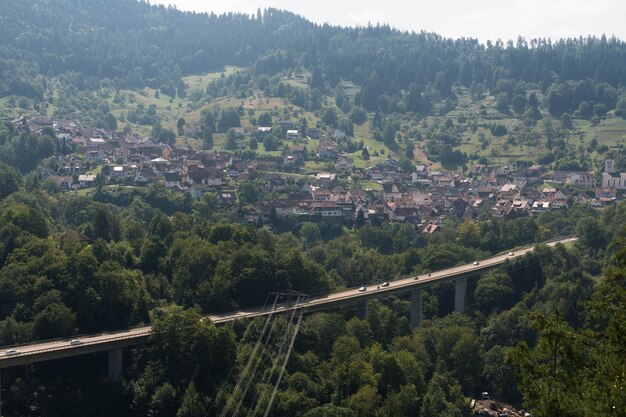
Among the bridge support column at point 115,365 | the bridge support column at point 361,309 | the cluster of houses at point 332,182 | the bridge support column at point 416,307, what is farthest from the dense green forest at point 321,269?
the cluster of houses at point 332,182

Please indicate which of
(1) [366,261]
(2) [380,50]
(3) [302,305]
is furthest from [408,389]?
(2) [380,50]

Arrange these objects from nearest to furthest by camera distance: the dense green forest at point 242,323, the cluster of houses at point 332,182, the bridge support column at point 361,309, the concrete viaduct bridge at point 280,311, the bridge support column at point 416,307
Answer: the concrete viaduct bridge at point 280,311, the dense green forest at point 242,323, the bridge support column at point 361,309, the bridge support column at point 416,307, the cluster of houses at point 332,182

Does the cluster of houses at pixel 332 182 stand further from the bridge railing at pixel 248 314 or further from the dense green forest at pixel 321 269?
the bridge railing at pixel 248 314

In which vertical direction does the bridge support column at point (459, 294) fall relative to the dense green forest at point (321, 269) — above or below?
below

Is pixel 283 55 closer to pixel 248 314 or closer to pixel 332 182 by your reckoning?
pixel 332 182

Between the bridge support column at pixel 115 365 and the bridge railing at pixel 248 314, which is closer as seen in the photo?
the bridge railing at pixel 248 314

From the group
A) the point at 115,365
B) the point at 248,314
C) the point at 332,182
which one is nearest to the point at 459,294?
the point at 248,314

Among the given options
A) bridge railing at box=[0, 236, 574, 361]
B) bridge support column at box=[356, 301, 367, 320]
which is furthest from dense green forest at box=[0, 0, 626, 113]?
bridge support column at box=[356, 301, 367, 320]
